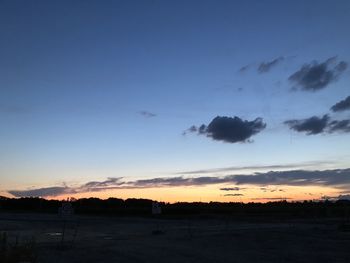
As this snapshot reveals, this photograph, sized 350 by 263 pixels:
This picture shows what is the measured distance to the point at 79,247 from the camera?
26797 mm

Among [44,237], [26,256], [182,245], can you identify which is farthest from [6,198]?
[26,256]

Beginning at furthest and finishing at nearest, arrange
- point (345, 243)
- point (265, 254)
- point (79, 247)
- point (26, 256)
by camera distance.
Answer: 1. point (345, 243)
2. point (79, 247)
3. point (265, 254)
4. point (26, 256)

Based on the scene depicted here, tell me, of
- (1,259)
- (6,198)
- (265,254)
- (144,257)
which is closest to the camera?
(1,259)

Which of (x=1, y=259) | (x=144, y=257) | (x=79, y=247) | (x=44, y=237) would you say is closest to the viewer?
(x=1, y=259)

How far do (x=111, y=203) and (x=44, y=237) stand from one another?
89712 mm

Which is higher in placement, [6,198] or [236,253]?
[6,198]

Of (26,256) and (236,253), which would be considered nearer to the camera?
(26,256)

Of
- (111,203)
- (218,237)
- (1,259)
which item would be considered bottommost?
(1,259)

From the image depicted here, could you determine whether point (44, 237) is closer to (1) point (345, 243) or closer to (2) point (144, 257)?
(2) point (144, 257)

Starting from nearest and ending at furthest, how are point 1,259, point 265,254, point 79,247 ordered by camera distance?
point 1,259
point 265,254
point 79,247

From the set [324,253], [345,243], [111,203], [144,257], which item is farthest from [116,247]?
[111,203]

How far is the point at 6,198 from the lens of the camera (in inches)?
4788

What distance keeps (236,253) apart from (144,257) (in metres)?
4.32

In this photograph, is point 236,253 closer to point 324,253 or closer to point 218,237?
point 324,253
